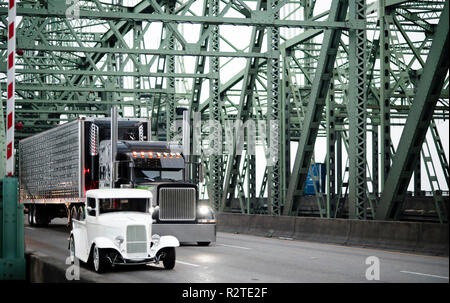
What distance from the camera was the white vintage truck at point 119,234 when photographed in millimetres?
16141

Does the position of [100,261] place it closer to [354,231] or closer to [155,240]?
[155,240]

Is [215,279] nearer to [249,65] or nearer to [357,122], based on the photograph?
[357,122]

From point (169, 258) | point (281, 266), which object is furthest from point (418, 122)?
point (169, 258)

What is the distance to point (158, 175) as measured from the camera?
82.3 ft

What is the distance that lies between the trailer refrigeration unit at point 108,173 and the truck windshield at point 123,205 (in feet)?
0.68

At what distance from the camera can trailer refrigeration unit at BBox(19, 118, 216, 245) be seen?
2311 cm

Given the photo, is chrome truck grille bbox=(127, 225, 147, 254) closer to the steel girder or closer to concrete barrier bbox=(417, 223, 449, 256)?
concrete barrier bbox=(417, 223, 449, 256)

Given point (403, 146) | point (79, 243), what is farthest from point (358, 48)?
point (79, 243)

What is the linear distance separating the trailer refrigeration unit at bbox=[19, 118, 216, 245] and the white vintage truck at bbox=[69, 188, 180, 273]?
1.66 ft

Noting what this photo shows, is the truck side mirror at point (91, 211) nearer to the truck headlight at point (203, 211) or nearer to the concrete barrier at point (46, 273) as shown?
the concrete barrier at point (46, 273)

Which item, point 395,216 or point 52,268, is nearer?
point 52,268
